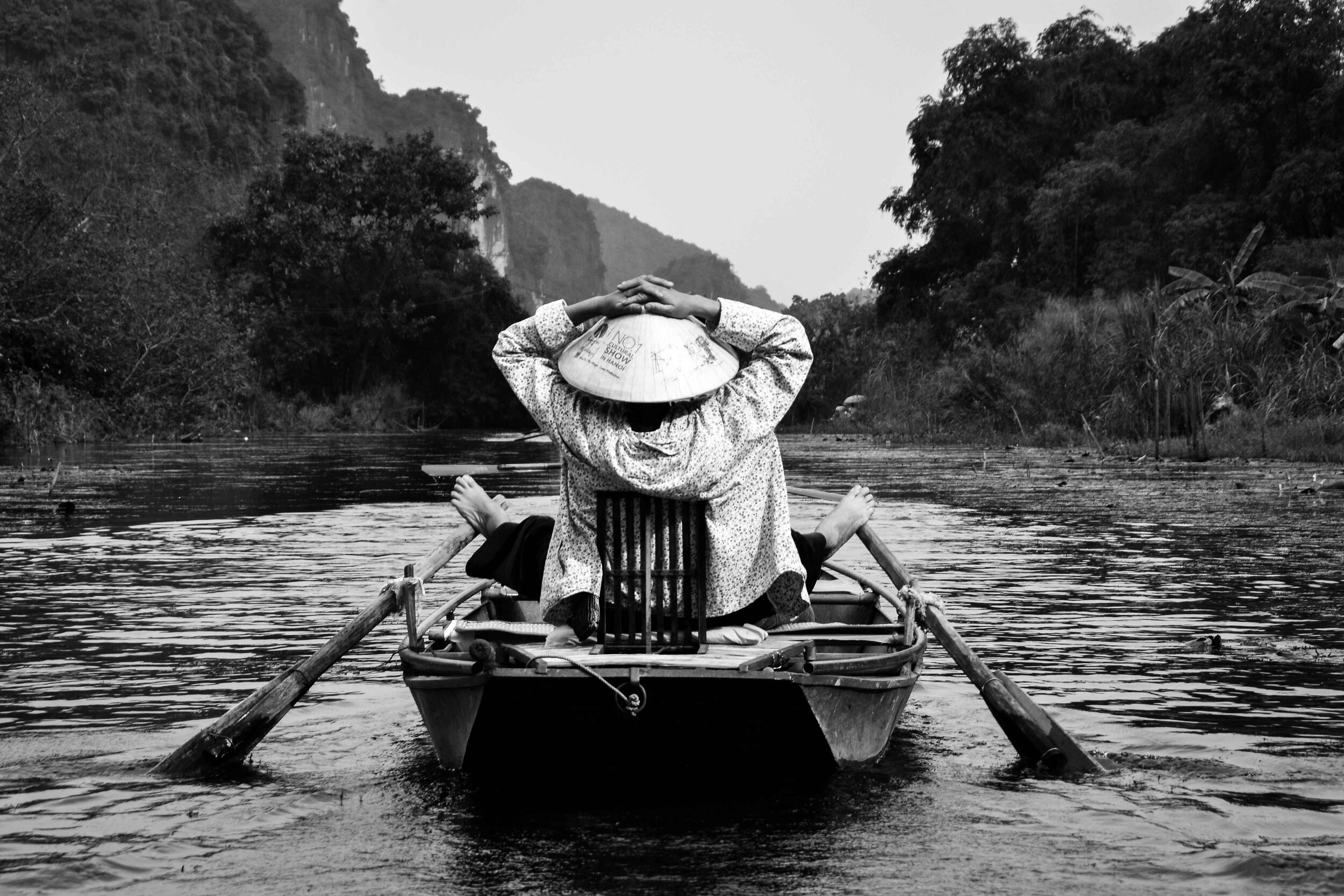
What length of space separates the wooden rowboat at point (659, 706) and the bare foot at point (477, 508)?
30.0 inches

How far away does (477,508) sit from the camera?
17.5 feet

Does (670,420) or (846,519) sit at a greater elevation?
(670,420)

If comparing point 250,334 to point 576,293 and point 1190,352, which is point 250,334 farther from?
point 576,293

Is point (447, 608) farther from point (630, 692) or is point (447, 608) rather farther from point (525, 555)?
point (630, 692)

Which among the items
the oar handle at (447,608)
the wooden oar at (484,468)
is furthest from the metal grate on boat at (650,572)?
the wooden oar at (484,468)

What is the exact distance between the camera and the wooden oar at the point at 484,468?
1808 centimetres

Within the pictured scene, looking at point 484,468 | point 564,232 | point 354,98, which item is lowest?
point 484,468

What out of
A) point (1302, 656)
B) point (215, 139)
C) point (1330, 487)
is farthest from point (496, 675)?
point (215, 139)

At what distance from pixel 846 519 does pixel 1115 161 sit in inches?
1240

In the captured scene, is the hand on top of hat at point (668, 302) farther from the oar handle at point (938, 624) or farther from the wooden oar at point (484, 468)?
the wooden oar at point (484, 468)

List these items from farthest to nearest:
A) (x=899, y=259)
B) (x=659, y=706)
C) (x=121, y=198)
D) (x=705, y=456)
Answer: (x=121, y=198) < (x=899, y=259) < (x=705, y=456) < (x=659, y=706)

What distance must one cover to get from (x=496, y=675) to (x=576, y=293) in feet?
531

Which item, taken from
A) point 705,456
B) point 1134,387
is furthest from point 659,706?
point 1134,387

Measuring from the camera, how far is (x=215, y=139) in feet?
213
